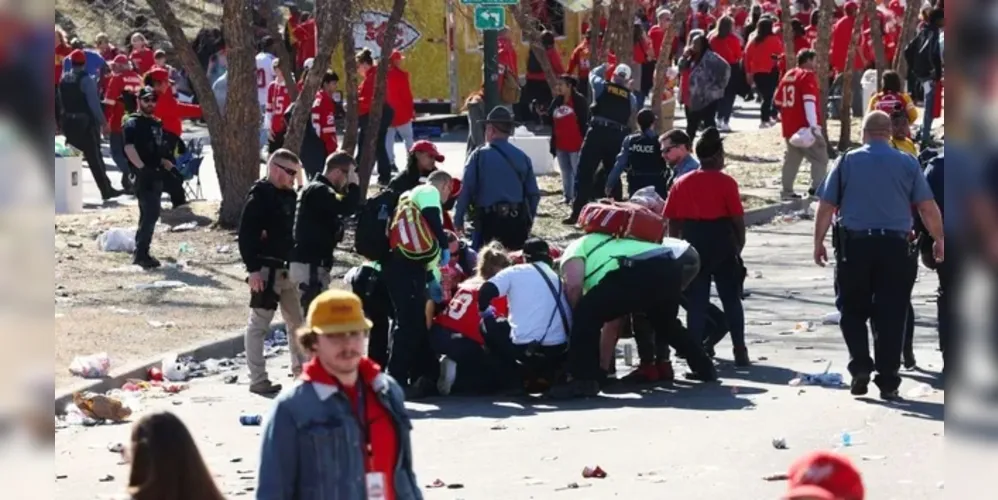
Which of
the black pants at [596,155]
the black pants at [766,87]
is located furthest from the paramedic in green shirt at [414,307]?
the black pants at [766,87]

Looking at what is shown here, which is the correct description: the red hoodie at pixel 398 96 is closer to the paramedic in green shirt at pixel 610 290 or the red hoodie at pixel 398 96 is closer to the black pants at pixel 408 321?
the black pants at pixel 408 321

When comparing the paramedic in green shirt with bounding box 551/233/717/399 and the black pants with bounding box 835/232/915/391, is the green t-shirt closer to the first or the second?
the paramedic in green shirt with bounding box 551/233/717/399

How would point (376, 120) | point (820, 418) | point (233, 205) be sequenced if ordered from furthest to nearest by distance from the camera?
point (376, 120)
point (233, 205)
point (820, 418)

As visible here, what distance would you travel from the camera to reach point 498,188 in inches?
629

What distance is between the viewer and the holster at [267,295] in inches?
531

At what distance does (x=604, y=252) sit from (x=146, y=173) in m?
6.94

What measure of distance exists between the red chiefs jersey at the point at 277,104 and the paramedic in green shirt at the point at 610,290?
12.1m

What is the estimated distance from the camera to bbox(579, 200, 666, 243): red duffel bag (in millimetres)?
13070

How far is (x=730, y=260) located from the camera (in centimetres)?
1401

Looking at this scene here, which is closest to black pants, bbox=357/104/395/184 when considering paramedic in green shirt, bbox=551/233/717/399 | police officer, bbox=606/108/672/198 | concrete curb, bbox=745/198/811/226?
concrete curb, bbox=745/198/811/226

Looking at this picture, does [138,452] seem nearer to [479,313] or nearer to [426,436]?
[426,436]

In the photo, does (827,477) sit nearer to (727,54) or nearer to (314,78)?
(314,78)

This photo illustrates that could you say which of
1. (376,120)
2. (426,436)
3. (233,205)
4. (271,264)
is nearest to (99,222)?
(233,205)

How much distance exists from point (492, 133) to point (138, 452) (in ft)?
34.6
